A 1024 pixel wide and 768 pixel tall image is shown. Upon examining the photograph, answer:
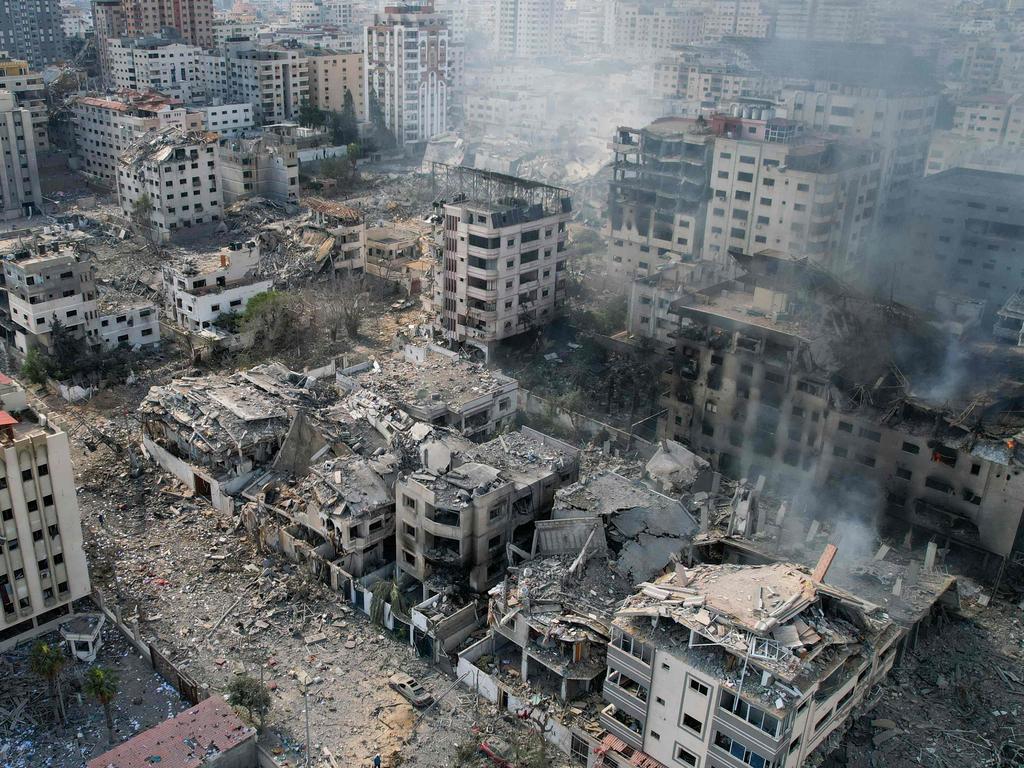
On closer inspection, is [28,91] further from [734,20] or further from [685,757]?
[734,20]

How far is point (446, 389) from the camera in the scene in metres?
20.5

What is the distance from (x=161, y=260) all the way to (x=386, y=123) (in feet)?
75.5

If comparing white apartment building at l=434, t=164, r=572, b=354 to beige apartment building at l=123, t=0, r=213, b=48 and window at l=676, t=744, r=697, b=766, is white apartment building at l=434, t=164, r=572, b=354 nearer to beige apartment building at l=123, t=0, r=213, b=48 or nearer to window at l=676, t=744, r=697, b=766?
window at l=676, t=744, r=697, b=766

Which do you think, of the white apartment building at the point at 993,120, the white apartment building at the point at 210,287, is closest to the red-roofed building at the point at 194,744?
the white apartment building at the point at 210,287

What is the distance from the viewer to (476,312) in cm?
2391

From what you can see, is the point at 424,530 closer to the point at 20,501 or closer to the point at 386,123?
the point at 20,501

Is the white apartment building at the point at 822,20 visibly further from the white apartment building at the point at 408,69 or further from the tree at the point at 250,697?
the tree at the point at 250,697

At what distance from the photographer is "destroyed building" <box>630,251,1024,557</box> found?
16.9 m

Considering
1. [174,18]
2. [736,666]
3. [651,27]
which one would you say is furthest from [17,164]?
[651,27]

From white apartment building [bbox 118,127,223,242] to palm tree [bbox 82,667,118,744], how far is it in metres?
24.5

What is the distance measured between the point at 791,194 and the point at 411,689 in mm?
17800

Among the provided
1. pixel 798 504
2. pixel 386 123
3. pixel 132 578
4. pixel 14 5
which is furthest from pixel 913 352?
pixel 14 5

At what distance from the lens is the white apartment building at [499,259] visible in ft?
76.0

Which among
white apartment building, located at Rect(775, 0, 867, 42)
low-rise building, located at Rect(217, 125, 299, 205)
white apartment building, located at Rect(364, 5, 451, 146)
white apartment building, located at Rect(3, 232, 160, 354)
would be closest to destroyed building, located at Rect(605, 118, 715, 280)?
white apartment building, located at Rect(775, 0, 867, 42)
